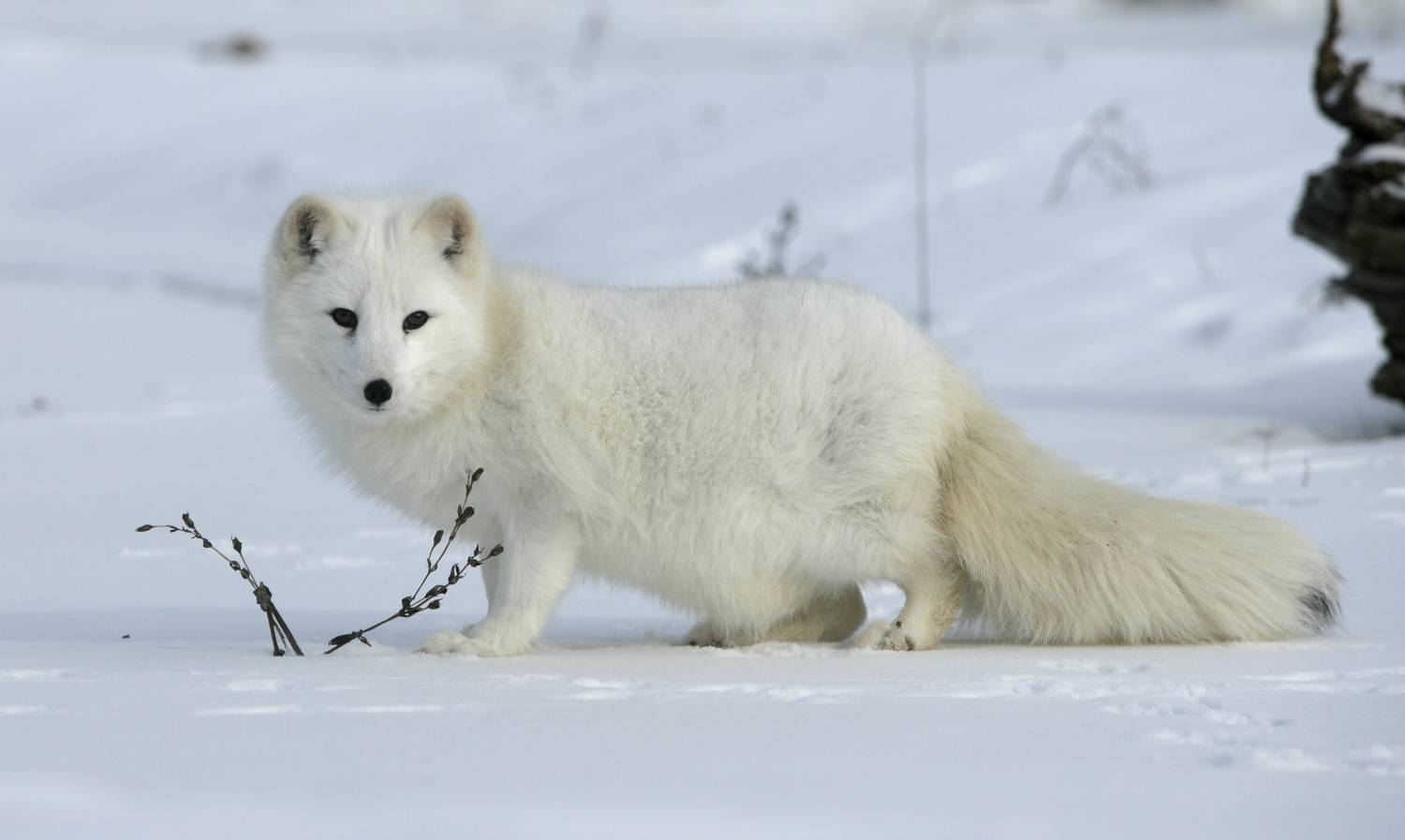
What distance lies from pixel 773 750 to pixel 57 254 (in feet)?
39.0

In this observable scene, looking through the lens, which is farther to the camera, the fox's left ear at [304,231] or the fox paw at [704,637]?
the fox paw at [704,637]

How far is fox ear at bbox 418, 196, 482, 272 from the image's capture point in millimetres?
3578

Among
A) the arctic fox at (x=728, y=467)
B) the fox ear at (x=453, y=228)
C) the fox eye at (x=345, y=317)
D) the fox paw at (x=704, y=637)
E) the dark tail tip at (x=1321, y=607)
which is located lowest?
the fox paw at (x=704, y=637)

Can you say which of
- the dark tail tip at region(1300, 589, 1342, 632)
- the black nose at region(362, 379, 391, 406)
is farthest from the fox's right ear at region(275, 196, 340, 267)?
the dark tail tip at region(1300, 589, 1342, 632)

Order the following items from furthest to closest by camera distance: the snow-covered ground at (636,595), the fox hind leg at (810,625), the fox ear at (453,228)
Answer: the fox hind leg at (810,625)
the fox ear at (453,228)
the snow-covered ground at (636,595)

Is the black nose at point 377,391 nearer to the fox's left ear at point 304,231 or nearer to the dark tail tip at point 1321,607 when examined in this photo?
the fox's left ear at point 304,231

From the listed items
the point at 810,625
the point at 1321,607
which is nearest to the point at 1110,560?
the point at 1321,607

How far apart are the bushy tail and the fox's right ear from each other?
148 centimetres

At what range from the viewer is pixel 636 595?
16.2ft

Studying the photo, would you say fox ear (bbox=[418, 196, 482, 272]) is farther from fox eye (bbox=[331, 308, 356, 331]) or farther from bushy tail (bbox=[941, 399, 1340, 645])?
bushy tail (bbox=[941, 399, 1340, 645])

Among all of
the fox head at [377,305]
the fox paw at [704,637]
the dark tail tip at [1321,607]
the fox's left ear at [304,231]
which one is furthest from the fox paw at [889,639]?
the fox's left ear at [304,231]

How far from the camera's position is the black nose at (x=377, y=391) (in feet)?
11.1

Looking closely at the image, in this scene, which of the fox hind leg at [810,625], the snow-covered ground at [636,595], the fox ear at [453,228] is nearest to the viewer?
the snow-covered ground at [636,595]

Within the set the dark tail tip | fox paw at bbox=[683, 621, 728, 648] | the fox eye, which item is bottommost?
fox paw at bbox=[683, 621, 728, 648]
